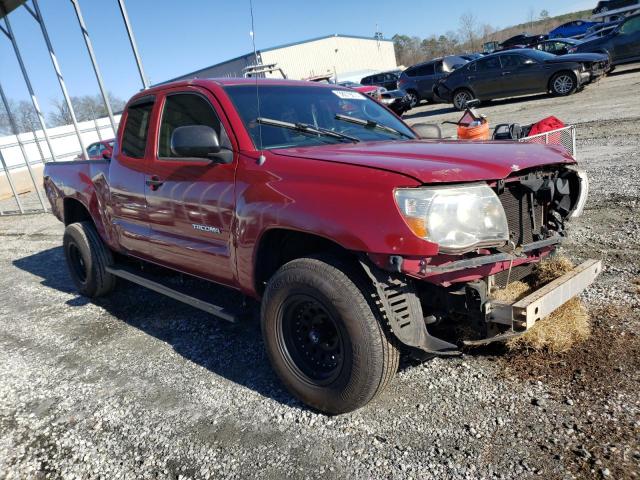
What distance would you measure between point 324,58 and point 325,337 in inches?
2051

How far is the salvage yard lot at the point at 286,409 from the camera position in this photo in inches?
93.7

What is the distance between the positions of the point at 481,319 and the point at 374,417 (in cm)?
82

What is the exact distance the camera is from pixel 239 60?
4022cm

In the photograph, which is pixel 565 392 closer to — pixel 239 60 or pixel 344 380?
pixel 344 380

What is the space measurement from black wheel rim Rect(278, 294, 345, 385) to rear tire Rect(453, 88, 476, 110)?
16038 mm

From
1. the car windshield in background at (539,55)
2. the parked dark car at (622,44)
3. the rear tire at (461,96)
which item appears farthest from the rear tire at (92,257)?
the parked dark car at (622,44)

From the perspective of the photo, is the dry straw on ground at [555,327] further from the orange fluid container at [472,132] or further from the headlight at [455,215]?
the orange fluid container at [472,132]

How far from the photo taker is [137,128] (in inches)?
167

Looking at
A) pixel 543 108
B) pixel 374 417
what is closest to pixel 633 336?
pixel 374 417

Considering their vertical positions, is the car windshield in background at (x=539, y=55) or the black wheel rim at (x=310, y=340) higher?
the car windshield in background at (x=539, y=55)

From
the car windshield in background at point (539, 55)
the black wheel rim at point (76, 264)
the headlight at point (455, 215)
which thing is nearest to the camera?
the headlight at point (455, 215)

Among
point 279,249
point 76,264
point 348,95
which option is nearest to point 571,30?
point 348,95

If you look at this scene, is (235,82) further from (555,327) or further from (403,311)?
(555,327)

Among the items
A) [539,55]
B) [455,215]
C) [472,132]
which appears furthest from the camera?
[539,55]
